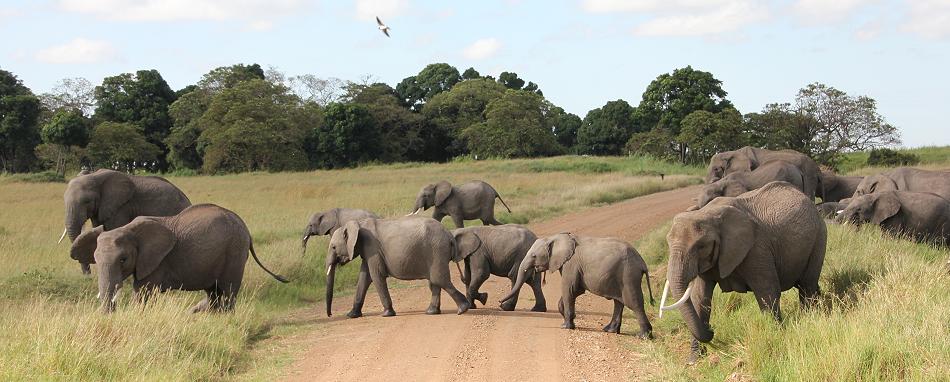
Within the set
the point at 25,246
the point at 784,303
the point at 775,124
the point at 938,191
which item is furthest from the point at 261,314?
the point at 775,124

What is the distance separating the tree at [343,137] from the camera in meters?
70.4

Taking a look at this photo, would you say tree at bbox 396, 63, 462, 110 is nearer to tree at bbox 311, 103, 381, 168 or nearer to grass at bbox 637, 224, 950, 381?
tree at bbox 311, 103, 381, 168

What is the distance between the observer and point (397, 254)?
40.9ft

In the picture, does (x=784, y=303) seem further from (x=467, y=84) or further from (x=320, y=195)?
(x=467, y=84)

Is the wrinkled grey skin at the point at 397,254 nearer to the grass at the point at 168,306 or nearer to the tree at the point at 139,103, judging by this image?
the grass at the point at 168,306

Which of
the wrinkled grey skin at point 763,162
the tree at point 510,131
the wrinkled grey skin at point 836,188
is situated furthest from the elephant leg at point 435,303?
the tree at point 510,131

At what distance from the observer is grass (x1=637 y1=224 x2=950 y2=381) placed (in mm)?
7352

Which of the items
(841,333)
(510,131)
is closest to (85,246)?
(841,333)

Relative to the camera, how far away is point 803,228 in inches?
382

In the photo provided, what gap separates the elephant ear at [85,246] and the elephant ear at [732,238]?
7203 mm

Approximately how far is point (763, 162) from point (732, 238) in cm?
1424

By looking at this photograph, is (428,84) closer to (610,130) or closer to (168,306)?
(610,130)

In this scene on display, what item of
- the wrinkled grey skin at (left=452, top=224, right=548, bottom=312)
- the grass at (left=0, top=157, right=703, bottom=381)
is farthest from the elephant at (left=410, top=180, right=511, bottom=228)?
the wrinkled grey skin at (left=452, top=224, right=548, bottom=312)

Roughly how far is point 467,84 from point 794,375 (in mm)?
77133
